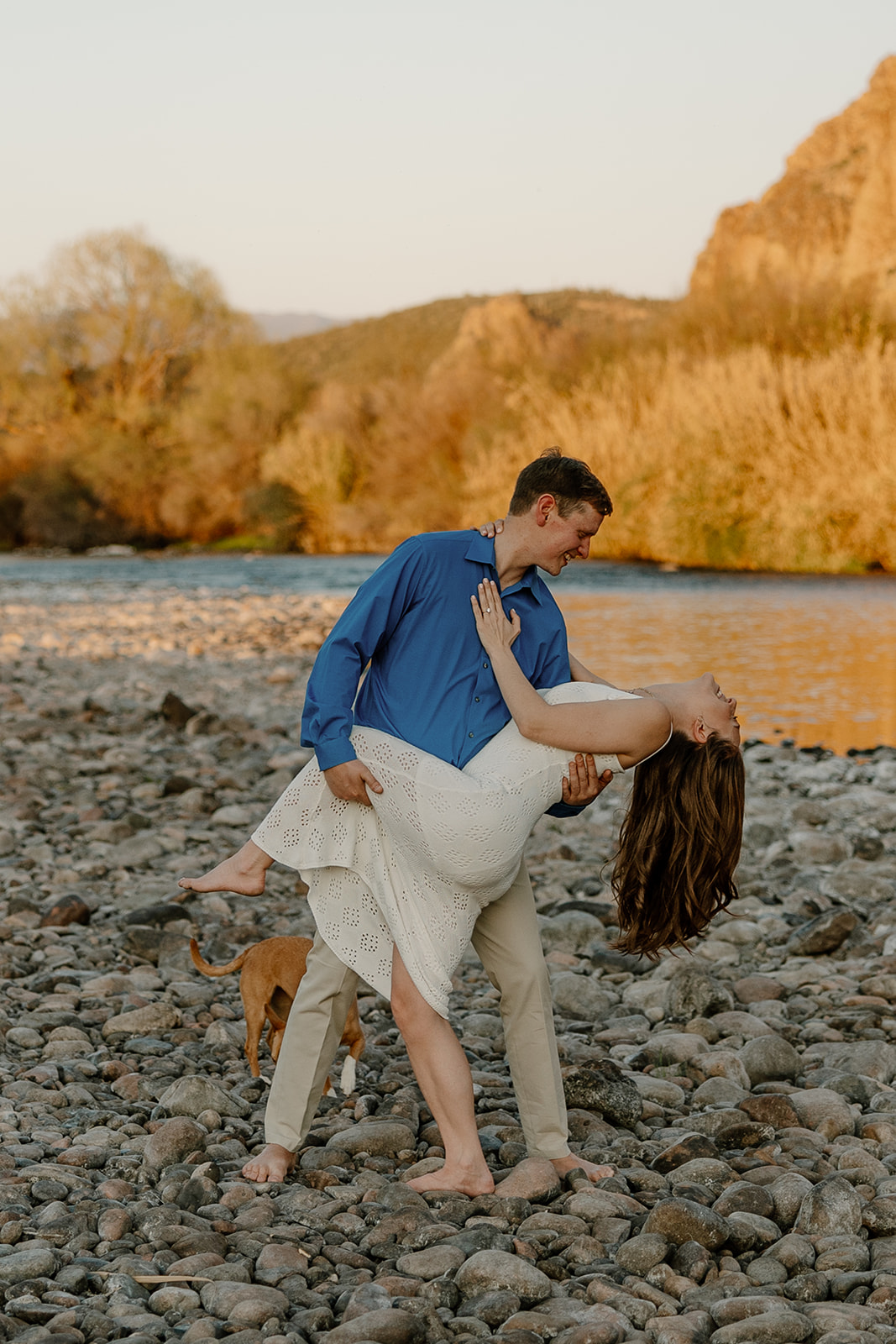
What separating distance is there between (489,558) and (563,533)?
0.20m

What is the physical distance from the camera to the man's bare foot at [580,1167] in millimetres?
3191

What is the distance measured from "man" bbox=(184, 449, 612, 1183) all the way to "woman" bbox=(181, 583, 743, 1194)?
0.23 feet

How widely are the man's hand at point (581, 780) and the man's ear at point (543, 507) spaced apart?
0.58 meters

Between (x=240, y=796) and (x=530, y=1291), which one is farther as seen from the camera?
(x=240, y=796)

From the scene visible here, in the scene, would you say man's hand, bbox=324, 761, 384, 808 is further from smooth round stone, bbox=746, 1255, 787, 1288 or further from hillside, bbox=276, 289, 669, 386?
hillside, bbox=276, 289, 669, 386

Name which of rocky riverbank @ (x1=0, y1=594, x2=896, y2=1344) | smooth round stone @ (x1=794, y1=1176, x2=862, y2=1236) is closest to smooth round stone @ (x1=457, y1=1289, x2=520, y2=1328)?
rocky riverbank @ (x1=0, y1=594, x2=896, y2=1344)

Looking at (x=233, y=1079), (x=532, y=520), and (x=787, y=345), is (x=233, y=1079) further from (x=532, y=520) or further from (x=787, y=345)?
(x=787, y=345)

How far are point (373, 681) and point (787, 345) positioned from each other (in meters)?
24.1

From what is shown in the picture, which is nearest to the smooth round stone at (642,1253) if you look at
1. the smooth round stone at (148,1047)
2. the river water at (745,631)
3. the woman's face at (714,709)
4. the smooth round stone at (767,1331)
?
the smooth round stone at (767,1331)

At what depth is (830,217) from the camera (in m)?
40.9

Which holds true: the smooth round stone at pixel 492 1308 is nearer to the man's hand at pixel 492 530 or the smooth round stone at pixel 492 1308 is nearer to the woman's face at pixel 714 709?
the woman's face at pixel 714 709

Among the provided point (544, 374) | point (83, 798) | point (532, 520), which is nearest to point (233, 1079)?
point (532, 520)

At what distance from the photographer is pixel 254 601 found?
72.5 ft

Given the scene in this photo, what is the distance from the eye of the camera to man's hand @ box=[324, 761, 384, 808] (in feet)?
9.83
